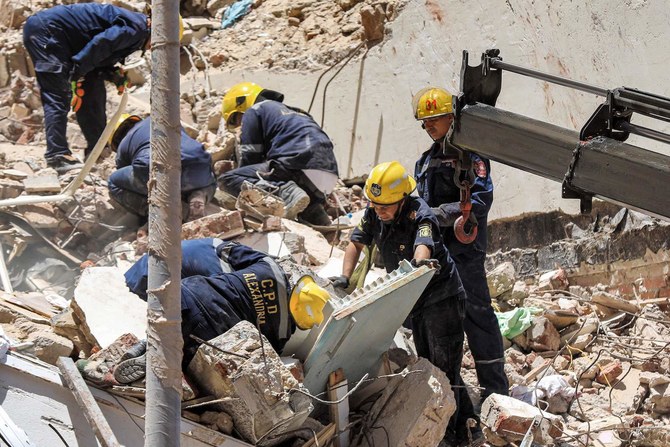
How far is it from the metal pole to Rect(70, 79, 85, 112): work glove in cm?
530

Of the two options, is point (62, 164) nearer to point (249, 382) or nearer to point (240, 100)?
point (240, 100)

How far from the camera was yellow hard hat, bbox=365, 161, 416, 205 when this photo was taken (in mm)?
5520

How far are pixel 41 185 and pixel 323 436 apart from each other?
13.6 ft

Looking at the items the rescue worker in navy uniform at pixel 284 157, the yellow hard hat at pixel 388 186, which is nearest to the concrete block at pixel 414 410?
the yellow hard hat at pixel 388 186

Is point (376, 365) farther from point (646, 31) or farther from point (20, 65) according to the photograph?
point (20, 65)

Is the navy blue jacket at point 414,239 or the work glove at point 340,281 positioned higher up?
the navy blue jacket at point 414,239

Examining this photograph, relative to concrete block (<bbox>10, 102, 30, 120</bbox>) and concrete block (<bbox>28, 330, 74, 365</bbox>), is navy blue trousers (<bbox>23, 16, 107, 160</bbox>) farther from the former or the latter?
concrete block (<bbox>28, 330, 74, 365</bbox>)

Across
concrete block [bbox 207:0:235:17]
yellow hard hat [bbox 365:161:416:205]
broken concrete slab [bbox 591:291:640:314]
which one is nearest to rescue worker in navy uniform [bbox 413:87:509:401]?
yellow hard hat [bbox 365:161:416:205]

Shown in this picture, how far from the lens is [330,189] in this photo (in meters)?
8.17

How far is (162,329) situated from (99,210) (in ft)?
15.5

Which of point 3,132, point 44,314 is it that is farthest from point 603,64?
point 3,132

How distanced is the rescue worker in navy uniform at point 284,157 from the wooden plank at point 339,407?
2.78 meters

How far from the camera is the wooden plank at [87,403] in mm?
4309

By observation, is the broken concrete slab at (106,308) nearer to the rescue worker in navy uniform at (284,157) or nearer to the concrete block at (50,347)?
the concrete block at (50,347)
